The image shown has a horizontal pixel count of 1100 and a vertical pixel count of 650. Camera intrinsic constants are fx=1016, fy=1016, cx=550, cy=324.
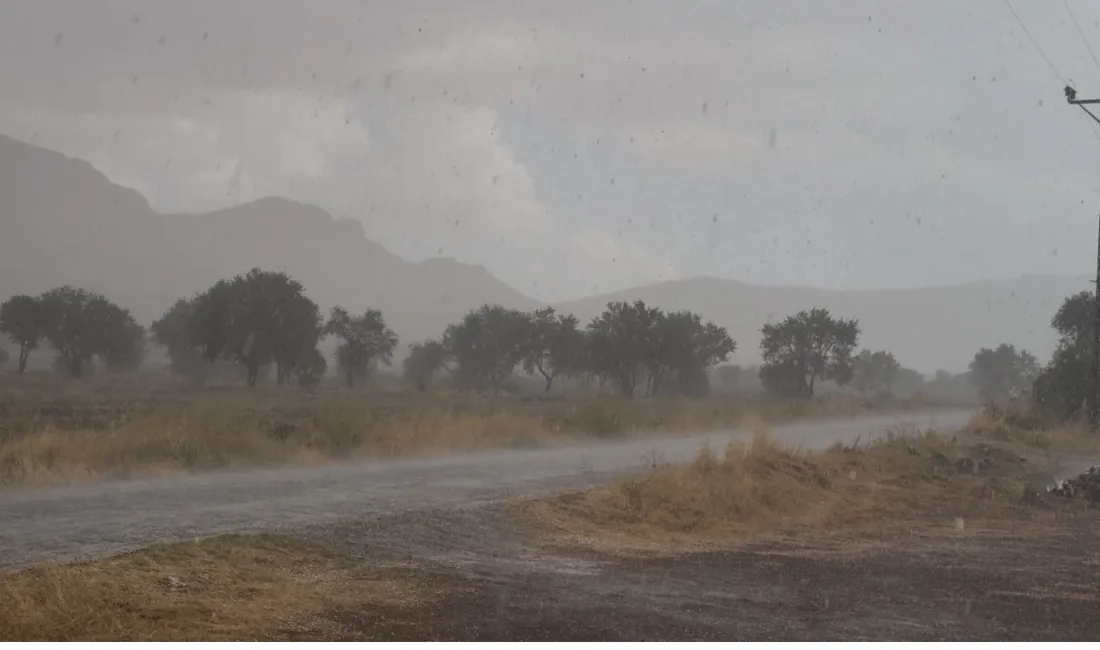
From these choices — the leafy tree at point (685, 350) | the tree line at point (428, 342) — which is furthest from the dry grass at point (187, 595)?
the leafy tree at point (685, 350)

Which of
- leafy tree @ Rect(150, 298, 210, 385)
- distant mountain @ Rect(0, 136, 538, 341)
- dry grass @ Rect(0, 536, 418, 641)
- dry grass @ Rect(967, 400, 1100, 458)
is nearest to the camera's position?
dry grass @ Rect(0, 536, 418, 641)

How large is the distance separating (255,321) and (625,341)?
2623cm

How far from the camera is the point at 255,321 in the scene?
38750 millimetres

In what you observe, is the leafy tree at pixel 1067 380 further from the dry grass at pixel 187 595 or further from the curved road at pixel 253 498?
the dry grass at pixel 187 595

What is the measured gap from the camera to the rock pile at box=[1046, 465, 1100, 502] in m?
16.4

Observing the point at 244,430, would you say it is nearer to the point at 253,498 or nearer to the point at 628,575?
the point at 253,498

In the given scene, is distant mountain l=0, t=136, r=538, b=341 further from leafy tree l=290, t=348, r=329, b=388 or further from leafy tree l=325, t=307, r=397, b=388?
leafy tree l=290, t=348, r=329, b=388

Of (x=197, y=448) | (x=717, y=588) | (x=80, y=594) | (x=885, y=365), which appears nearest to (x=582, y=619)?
(x=717, y=588)

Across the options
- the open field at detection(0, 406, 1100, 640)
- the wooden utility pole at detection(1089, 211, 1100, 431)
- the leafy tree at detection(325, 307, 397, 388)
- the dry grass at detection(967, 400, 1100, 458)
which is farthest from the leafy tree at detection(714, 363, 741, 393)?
the open field at detection(0, 406, 1100, 640)

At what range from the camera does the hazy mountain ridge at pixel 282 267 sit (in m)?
40.2

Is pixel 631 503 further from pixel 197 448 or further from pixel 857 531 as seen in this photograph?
pixel 197 448

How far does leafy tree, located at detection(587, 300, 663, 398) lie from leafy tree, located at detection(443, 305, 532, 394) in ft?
19.3

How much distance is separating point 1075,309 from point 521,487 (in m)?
39.2
